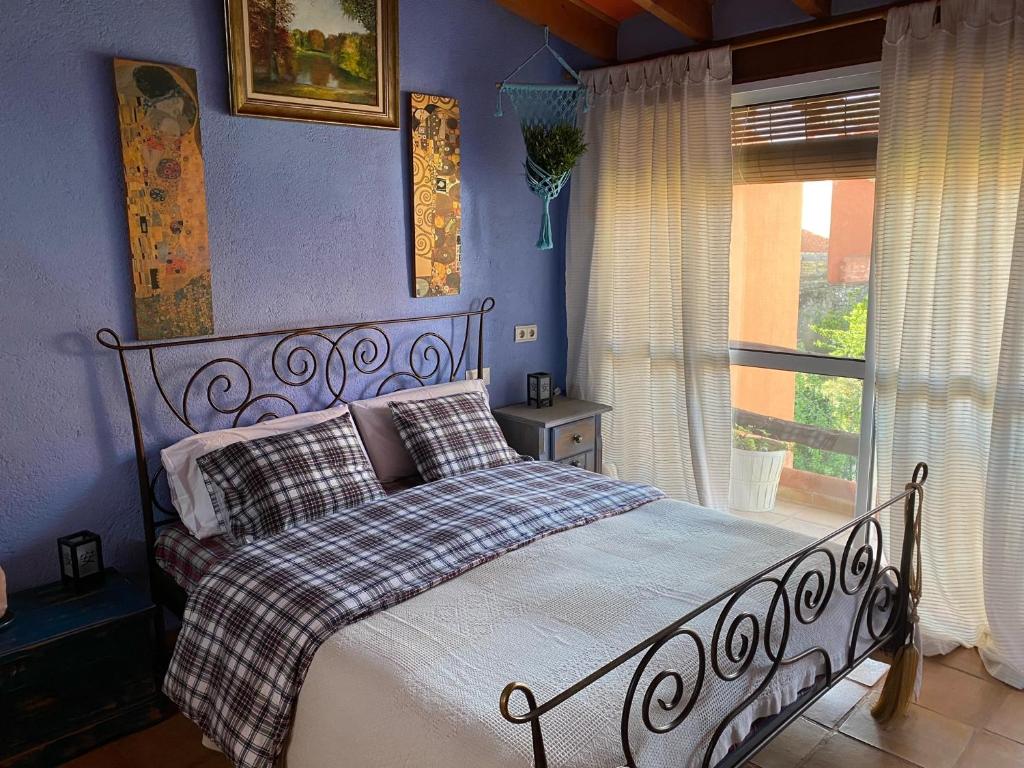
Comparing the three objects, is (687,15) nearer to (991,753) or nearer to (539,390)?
(539,390)

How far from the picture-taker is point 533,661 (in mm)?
1852

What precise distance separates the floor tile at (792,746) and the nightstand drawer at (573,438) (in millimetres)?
1498

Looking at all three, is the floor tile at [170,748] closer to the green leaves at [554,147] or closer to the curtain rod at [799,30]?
the green leaves at [554,147]

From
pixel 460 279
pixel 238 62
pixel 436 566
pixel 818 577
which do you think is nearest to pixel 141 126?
pixel 238 62

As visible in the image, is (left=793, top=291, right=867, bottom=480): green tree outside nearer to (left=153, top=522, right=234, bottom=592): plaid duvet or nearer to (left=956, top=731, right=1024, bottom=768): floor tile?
(left=956, top=731, right=1024, bottom=768): floor tile

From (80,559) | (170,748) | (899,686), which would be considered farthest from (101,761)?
(899,686)

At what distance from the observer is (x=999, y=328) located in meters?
2.80

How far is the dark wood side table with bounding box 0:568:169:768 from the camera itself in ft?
7.39

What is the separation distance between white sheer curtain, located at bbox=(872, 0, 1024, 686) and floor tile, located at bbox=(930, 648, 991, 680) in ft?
0.12

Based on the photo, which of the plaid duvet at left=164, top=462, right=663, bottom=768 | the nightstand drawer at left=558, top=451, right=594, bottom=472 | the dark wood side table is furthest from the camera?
the nightstand drawer at left=558, top=451, right=594, bottom=472

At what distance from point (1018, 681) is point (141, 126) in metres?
3.47

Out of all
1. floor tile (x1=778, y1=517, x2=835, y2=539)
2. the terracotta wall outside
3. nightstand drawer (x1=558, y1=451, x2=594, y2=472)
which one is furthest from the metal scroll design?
floor tile (x1=778, y1=517, x2=835, y2=539)

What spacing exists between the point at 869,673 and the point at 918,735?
35 centimetres

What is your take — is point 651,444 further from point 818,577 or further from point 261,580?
point 261,580
